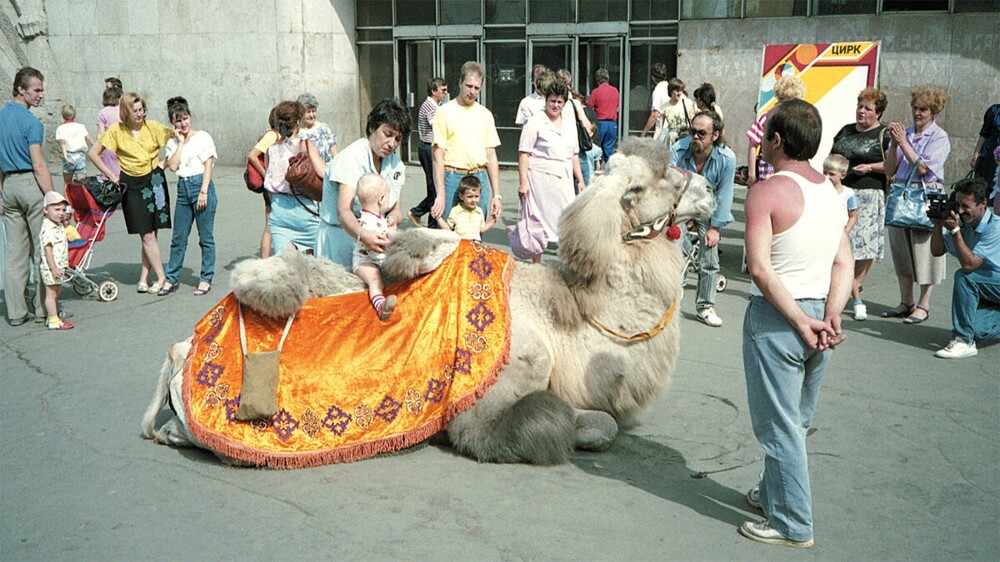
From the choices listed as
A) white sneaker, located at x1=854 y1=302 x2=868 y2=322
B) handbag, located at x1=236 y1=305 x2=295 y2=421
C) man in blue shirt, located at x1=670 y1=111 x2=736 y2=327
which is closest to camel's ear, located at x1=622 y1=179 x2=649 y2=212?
handbag, located at x1=236 y1=305 x2=295 y2=421

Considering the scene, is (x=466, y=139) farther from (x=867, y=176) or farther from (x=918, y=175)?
(x=918, y=175)

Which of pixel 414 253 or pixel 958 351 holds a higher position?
pixel 414 253

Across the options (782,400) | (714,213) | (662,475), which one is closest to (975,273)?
(714,213)

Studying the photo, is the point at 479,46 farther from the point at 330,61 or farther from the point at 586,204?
the point at 586,204

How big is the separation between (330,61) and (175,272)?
481 inches

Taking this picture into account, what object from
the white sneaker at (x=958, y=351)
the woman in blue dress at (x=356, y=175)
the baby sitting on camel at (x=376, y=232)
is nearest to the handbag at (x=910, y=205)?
the white sneaker at (x=958, y=351)

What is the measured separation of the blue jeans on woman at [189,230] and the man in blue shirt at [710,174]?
195 inches

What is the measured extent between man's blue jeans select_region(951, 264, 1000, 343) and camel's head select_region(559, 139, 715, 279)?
336cm

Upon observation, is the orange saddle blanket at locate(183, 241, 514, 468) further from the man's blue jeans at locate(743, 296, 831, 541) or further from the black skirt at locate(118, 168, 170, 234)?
the black skirt at locate(118, 168, 170, 234)

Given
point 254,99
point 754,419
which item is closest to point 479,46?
point 254,99

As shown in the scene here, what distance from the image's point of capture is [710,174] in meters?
8.10

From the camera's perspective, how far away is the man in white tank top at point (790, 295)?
12.8ft

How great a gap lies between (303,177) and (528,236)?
7.49 feet

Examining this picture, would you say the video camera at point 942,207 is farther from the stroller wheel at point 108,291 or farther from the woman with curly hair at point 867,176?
the stroller wheel at point 108,291
